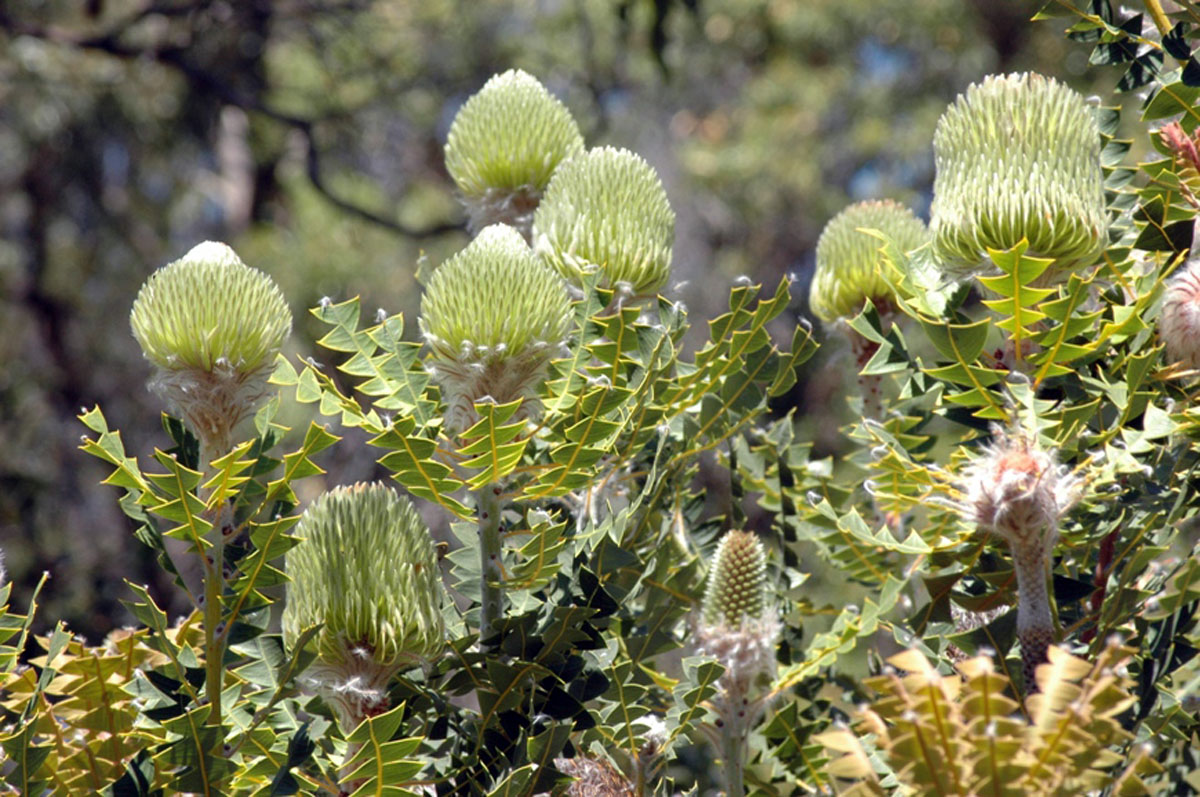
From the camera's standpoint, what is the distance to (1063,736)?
0.47 meters

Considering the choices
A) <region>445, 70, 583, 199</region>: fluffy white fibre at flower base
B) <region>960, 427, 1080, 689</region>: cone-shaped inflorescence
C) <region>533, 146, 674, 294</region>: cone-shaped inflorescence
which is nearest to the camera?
<region>960, 427, 1080, 689</region>: cone-shaped inflorescence

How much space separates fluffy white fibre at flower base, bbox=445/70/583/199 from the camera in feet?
2.80

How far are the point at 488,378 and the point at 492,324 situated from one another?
31mm

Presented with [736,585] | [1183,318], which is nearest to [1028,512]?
[1183,318]

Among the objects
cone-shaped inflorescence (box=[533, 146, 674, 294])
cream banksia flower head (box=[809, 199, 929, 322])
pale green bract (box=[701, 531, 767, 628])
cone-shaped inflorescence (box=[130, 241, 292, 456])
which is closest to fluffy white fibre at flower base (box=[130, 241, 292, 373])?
cone-shaped inflorescence (box=[130, 241, 292, 456])

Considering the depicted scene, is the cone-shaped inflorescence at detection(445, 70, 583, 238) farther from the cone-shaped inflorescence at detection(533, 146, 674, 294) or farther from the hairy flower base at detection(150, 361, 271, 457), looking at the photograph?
the hairy flower base at detection(150, 361, 271, 457)

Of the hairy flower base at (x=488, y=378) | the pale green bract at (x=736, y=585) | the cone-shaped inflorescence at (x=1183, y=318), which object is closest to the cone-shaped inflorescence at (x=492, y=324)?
the hairy flower base at (x=488, y=378)

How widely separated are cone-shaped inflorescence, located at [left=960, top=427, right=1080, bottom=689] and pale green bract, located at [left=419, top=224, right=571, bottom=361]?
23 centimetres

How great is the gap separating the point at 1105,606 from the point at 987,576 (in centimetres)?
6

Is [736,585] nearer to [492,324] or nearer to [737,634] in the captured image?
[737,634]

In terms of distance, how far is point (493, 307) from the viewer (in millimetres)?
639

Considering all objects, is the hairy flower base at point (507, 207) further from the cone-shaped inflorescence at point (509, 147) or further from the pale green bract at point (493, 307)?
the pale green bract at point (493, 307)

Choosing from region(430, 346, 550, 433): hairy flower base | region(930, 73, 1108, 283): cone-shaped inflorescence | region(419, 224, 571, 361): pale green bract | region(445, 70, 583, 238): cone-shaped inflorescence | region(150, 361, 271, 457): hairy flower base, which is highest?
region(445, 70, 583, 238): cone-shaped inflorescence

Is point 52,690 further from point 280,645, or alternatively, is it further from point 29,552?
point 29,552
